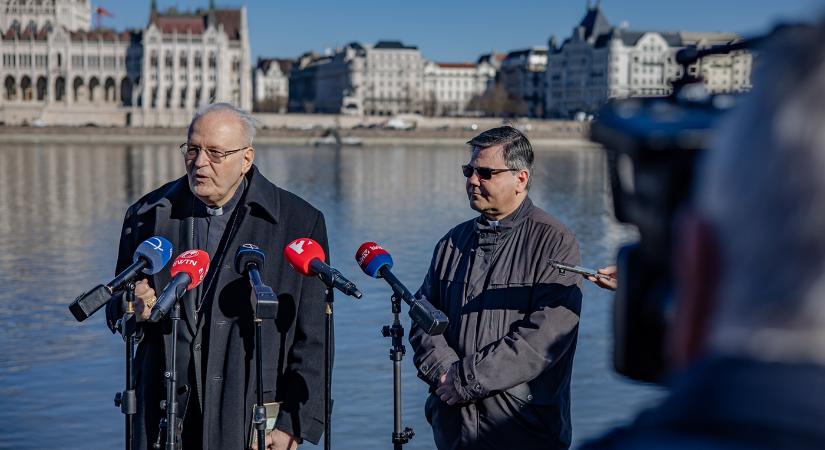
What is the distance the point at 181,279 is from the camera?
3322mm

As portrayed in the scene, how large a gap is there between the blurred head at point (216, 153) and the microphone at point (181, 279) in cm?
55

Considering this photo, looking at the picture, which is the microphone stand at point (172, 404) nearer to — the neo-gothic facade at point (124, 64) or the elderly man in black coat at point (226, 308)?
the elderly man in black coat at point (226, 308)

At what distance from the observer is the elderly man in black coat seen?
3.84 m

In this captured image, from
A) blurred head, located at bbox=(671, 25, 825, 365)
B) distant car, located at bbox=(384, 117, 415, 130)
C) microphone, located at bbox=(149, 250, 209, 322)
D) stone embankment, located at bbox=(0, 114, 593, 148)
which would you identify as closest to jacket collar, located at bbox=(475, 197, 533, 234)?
microphone, located at bbox=(149, 250, 209, 322)

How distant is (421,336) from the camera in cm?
414

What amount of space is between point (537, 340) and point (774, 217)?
315cm

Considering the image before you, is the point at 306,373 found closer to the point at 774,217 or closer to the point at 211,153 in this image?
the point at 211,153

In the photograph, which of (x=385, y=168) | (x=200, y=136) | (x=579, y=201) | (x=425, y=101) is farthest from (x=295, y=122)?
(x=200, y=136)

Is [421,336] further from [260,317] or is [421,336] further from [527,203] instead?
[260,317]

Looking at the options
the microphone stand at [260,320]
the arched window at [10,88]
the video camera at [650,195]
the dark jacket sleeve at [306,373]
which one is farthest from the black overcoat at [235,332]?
the arched window at [10,88]

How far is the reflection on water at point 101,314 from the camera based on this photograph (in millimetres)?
7832

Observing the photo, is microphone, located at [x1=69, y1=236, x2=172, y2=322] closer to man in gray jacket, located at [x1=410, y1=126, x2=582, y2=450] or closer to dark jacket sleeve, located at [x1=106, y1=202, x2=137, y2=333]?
dark jacket sleeve, located at [x1=106, y1=202, x2=137, y2=333]

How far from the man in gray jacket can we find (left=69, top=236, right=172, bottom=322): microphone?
42.7 inches

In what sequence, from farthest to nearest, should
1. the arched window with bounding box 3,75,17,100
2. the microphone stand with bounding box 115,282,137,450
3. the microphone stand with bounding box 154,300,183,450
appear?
the arched window with bounding box 3,75,17,100 < the microphone stand with bounding box 154,300,183,450 < the microphone stand with bounding box 115,282,137,450
